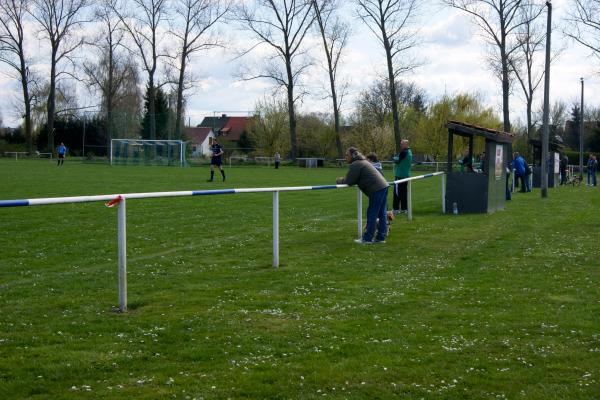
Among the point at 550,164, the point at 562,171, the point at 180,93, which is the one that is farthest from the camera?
the point at 180,93

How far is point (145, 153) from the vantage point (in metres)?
63.0

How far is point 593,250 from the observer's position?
40.5 feet

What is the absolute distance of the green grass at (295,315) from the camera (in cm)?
525

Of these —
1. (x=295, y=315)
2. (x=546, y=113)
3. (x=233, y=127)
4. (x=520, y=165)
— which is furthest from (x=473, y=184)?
(x=233, y=127)

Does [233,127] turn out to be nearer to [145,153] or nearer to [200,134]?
[200,134]

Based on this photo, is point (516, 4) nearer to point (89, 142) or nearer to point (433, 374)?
point (89, 142)

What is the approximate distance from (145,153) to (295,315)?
57290 mm

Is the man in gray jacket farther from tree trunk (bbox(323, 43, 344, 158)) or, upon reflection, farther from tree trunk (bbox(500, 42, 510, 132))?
tree trunk (bbox(323, 43, 344, 158))

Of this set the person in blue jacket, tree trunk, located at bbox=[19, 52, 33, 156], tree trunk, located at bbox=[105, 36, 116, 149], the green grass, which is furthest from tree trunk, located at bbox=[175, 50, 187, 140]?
the green grass

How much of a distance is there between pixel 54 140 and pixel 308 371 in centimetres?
7645

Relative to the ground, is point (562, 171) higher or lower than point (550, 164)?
lower

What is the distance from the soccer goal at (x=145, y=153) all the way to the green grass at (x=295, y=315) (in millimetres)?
48761

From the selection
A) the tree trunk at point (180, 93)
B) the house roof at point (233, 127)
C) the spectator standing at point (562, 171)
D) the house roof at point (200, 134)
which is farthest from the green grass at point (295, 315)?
the house roof at point (233, 127)

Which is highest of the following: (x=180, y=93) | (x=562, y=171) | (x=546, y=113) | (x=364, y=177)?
(x=180, y=93)
